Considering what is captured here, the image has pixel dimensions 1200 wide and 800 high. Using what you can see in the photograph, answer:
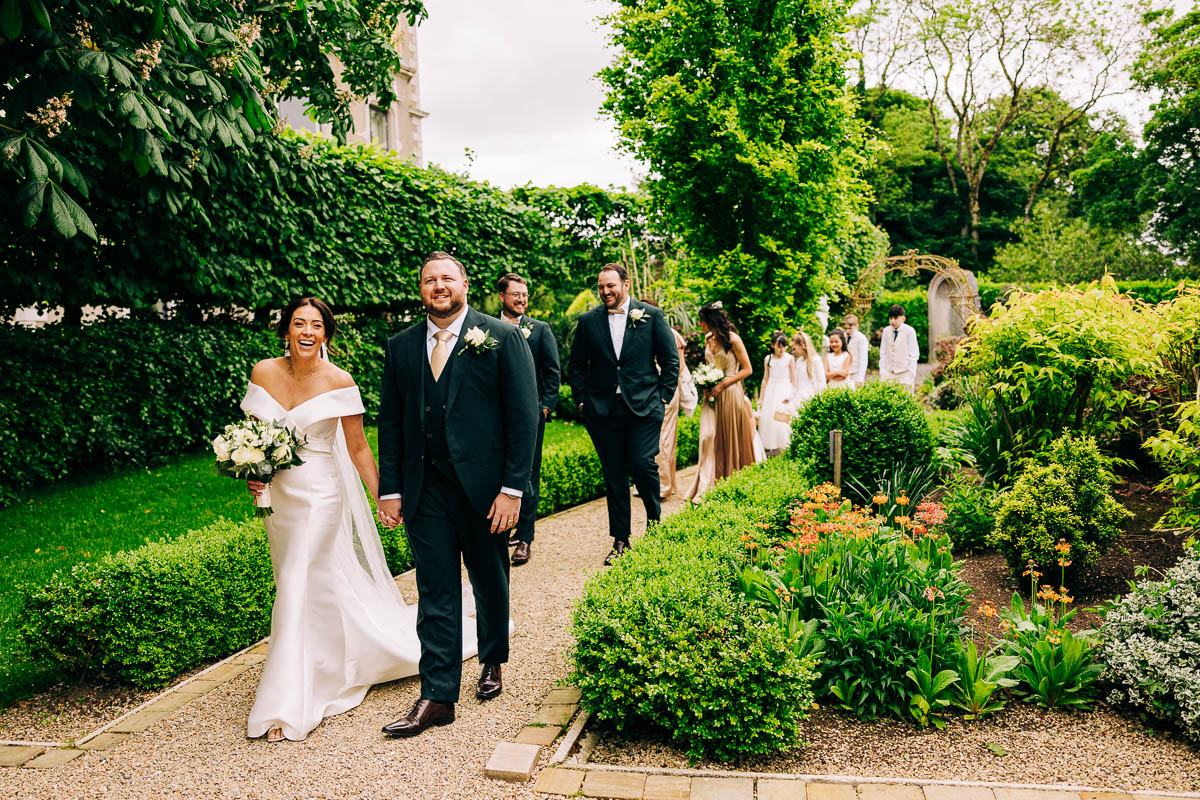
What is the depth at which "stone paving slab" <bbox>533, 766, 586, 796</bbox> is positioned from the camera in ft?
10.1

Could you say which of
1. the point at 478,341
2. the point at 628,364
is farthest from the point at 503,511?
the point at 628,364

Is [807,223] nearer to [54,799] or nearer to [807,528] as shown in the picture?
[807,528]

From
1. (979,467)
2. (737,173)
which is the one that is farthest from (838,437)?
(737,173)

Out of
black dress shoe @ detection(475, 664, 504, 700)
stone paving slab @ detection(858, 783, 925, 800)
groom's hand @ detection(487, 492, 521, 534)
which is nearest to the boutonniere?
groom's hand @ detection(487, 492, 521, 534)

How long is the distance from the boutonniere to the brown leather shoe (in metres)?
1.64

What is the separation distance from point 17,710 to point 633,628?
319 centimetres

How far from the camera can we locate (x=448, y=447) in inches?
146

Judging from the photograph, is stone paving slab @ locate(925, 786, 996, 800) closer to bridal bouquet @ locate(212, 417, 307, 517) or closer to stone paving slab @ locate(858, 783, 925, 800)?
stone paving slab @ locate(858, 783, 925, 800)

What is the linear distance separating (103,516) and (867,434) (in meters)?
7.11

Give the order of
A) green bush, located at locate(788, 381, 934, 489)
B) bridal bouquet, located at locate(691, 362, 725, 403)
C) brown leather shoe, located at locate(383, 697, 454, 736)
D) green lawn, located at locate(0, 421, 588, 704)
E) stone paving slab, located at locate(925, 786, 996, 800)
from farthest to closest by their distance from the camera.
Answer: bridal bouquet, located at locate(691, 362, 725, 403)
green bush, located at locate(788, 381, 934, 489)
green lawn, located at locate(0, 421, 588, 704)
brown leather shoe, located at locate(383, 697, 454, 736)
stone paving slab, located at locate(925, 786, 996, 800)

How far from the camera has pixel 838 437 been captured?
6488 mm

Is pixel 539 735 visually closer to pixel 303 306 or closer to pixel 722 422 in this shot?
pixel 303 306

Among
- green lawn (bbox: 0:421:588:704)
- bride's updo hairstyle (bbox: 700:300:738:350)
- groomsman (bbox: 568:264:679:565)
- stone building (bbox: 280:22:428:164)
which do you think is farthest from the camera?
stone building (bbox: 280:22:428:164)

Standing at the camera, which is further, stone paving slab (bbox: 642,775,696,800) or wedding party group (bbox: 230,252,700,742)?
wedding party group (bbox: 230,252,700,742)
